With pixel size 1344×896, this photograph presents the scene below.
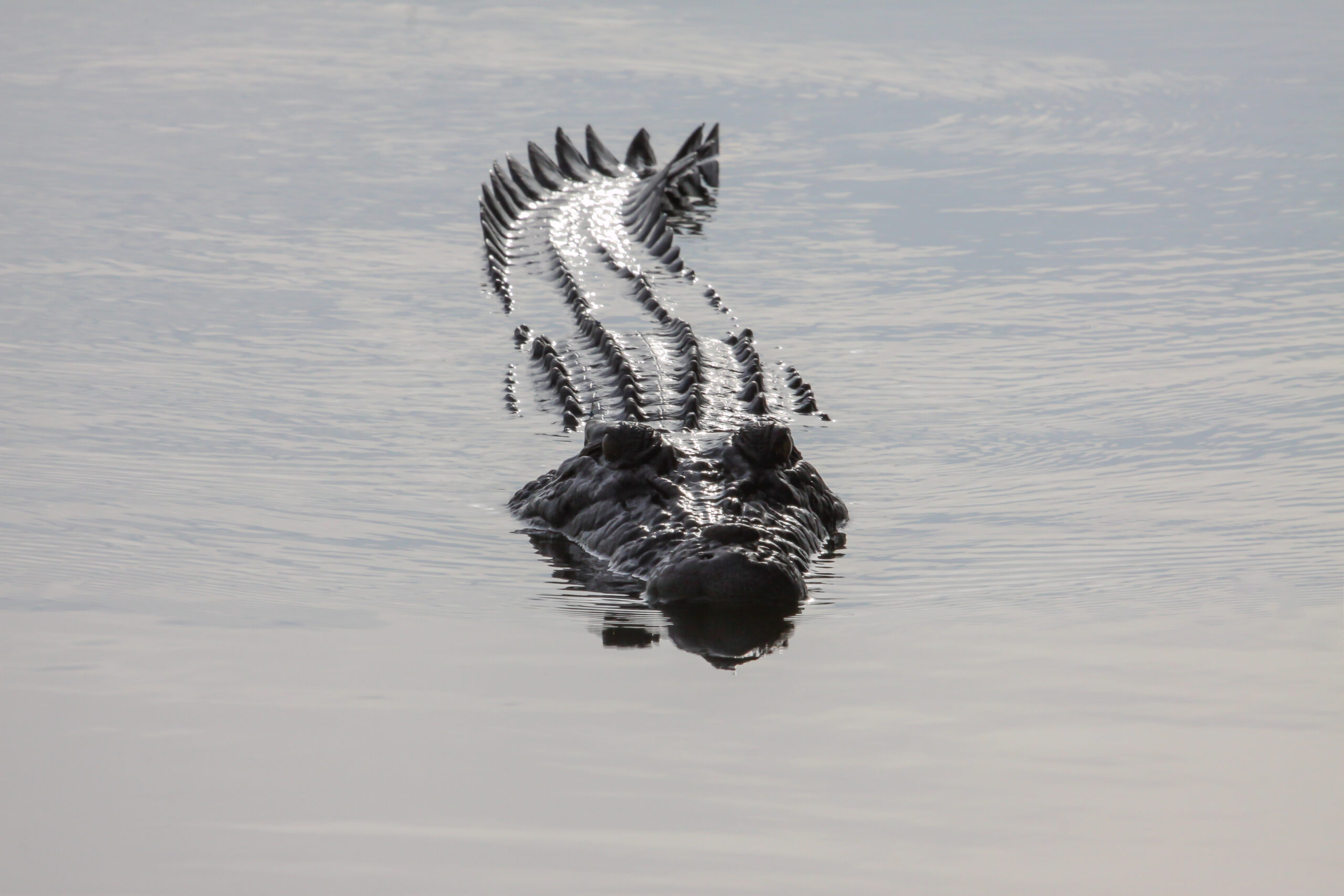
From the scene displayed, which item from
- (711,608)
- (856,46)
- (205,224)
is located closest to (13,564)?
(711,608)

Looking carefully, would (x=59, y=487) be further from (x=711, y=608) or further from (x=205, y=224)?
(x=205, y=224)

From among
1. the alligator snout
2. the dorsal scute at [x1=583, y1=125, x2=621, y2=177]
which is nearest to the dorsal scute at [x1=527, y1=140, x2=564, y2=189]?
the dorsal scute at [x1=583, y1=125, x2=621, y2=177]

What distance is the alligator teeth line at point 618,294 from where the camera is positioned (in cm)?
738

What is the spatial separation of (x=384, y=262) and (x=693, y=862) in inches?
306

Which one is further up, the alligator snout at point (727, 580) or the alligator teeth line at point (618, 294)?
the alligator teeth line at point (618, 294)

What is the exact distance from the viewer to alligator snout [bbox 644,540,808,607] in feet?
16.5

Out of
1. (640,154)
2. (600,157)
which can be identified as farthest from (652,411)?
(640,154)

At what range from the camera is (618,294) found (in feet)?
32.5

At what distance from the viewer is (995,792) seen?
3.82 m

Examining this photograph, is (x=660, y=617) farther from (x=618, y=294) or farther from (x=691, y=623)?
(x=618, y=294)

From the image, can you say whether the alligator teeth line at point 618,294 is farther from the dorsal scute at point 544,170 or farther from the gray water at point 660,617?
the gray water at point 660,617

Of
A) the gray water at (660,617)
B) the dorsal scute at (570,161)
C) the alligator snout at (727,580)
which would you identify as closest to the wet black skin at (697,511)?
the alligator snout at (727,580)

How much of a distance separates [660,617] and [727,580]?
222mm

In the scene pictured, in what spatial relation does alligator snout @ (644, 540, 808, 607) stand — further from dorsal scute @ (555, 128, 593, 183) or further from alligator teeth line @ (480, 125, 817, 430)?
dorsal scute @ (555, 128, 593, 183)
